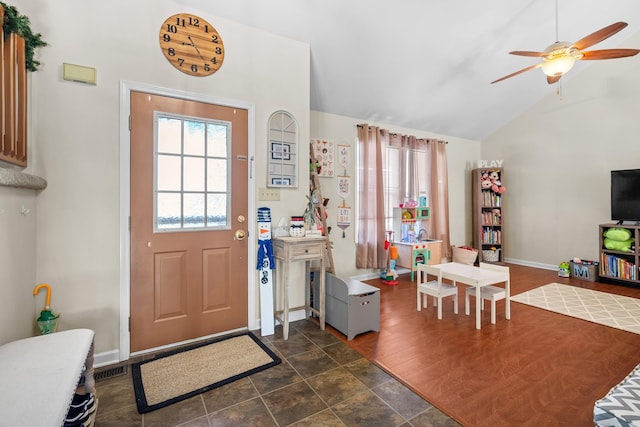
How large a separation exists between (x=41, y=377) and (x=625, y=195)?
6.22 meters

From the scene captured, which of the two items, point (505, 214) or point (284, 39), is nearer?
point (284, 39)

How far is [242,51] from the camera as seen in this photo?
2.58 metres

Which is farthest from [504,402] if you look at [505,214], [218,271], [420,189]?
[505,214]

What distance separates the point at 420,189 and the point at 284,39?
10.9 ft

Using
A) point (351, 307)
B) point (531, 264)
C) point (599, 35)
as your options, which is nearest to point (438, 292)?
point (351, 307)

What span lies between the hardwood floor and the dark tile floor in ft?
0.49

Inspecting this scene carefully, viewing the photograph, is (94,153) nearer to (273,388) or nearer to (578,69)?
(273,388)

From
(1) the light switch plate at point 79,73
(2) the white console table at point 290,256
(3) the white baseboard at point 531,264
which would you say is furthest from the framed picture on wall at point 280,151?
(3) the white baseboard at point 531,264

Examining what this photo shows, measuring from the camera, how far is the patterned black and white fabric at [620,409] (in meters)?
1.01

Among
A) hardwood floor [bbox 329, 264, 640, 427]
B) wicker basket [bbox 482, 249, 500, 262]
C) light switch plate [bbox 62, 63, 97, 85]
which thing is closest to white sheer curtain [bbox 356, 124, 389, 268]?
hardwood floor [bbox 329, 264, 640, 427]

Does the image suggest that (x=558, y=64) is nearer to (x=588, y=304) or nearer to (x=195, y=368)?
(x=588, y=304)

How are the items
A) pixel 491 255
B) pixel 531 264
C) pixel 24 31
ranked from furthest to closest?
pixel 491 255
pixel 531 264
pixel 24 31

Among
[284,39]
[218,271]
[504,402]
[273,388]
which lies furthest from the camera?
[284,39]

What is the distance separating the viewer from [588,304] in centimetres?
330
